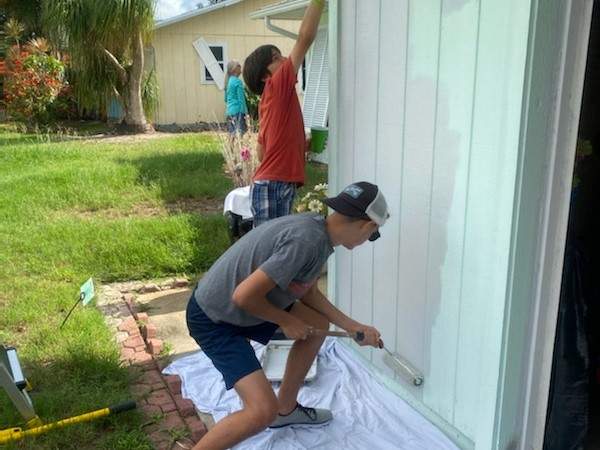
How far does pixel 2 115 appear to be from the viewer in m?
15.0

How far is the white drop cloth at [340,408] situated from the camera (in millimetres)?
2354

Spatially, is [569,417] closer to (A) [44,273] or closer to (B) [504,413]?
(B) [504,413]

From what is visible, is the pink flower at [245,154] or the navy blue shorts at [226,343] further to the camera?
the pink flower at [245,154]

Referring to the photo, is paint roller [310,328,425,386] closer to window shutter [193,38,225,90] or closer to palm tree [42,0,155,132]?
palm tree [42,0,155,132]

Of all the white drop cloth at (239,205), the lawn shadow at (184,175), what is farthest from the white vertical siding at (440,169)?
the lawn shadow at (184,175)

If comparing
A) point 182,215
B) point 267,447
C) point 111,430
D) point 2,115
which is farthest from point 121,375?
point 2,115

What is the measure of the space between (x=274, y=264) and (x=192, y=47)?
13173 millimetres

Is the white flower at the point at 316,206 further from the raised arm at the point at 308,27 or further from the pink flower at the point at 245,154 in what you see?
the pink flower at the point at 245,154

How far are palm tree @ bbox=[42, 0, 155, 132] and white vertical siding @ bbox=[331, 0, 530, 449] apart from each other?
980 centimetres

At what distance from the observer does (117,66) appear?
40.1 ft

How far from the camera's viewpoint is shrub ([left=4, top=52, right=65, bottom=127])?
1283cm

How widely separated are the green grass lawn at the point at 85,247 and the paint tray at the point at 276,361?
678mm

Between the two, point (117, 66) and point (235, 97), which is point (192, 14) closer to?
point (117, 66)

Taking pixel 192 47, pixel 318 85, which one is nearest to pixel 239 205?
pixel 318 85
